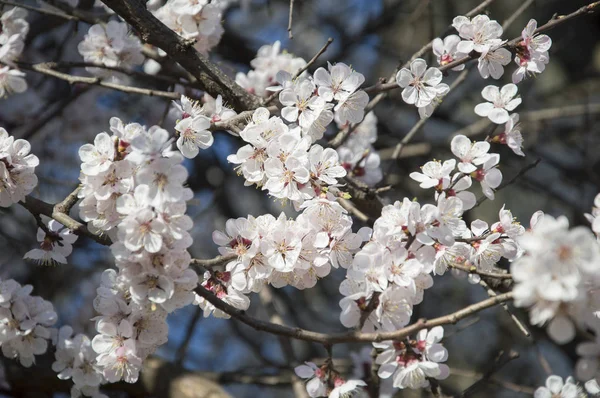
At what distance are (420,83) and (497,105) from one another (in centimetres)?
29

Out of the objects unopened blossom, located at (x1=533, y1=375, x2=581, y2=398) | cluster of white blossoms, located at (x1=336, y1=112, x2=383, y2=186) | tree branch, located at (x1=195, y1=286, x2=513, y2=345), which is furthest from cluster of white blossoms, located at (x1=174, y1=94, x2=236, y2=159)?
unopened blossom, located at (x1=533, y1=375, x2=581, y2=398)

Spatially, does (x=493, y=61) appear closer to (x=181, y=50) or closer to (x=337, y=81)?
(x=337, y=81)

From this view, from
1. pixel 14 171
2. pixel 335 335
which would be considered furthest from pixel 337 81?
pixel 14 171

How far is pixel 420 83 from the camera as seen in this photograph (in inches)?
73.5

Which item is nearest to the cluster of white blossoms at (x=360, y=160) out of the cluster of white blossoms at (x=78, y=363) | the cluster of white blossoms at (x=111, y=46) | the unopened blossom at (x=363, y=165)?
the unopened blossom at (x=363, y=165)

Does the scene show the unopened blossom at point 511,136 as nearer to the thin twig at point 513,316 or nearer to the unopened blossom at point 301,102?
the thin twig at point 513,316

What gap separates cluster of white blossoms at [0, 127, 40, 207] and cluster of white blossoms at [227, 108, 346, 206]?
1.94ft

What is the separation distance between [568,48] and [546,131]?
1248 mm

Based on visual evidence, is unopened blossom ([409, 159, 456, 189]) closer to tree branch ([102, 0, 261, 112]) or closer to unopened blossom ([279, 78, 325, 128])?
unopened blossom ([279, 78, 325, 128])

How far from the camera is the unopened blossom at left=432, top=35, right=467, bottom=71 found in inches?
76.9

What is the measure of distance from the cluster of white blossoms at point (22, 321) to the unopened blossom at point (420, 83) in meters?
1.35

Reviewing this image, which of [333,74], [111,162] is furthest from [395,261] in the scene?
[111,162]

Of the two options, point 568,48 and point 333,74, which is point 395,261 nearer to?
point 333,74

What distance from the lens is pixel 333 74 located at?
1797 millimetres
